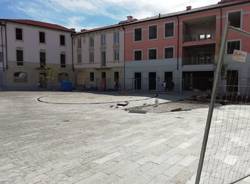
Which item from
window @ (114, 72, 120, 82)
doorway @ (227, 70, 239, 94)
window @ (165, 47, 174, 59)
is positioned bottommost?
doorway @ (227, 70, 239, 94)

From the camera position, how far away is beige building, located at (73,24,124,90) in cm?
3291

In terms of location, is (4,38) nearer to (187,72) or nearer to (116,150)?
(187,72)

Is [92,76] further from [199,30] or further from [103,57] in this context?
[199,30]

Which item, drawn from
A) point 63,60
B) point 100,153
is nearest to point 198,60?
point 63,60

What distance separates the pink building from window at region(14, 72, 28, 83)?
1569cm

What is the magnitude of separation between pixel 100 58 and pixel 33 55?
10.4m

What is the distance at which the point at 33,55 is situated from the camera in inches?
1362

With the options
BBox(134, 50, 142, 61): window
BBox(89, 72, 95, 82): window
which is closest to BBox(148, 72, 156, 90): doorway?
BBox(134, 50, 142, 61): window

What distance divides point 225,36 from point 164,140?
4.11 metres

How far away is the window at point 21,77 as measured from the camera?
109 feet

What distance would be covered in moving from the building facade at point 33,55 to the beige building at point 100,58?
219 cm

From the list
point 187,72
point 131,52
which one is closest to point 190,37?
point 187,72

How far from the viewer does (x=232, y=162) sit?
4.54 m

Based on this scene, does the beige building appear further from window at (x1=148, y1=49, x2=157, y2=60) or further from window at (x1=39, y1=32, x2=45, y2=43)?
window at (x1=39, y1=32, x2=45, y2=43)
